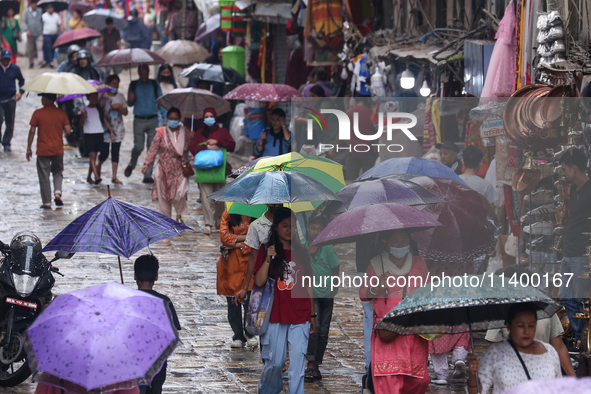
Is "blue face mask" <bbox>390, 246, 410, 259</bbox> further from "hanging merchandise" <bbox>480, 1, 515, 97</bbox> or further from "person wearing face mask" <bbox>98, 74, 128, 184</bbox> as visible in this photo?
"person wearing face mask" <bbox>98, 74, 128, 184</bbox>

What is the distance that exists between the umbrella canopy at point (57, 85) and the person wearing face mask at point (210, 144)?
2.33 meters

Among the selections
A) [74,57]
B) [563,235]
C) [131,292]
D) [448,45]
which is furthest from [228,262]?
[74,57]

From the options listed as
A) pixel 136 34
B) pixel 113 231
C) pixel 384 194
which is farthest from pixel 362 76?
pixel 136 34

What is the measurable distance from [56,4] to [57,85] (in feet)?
53.1

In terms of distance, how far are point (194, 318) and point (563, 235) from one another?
367cm

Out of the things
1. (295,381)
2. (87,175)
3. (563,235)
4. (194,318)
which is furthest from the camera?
(87,175)

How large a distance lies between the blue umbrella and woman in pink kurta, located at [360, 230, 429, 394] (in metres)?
1.39

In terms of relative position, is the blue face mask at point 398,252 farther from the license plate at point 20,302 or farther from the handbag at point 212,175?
the handbag at point 212,175

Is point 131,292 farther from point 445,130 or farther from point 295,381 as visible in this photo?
point 445,130

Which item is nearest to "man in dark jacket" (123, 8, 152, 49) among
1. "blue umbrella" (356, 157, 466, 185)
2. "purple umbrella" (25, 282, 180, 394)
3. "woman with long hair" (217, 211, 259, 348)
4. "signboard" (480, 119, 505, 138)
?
"signboard" (480, 119, 505, 138)

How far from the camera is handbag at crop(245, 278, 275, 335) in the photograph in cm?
654

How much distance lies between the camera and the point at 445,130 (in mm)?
10703

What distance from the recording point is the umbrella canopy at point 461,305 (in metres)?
4.89

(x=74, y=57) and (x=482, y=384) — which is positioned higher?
(x=74, y=57)
